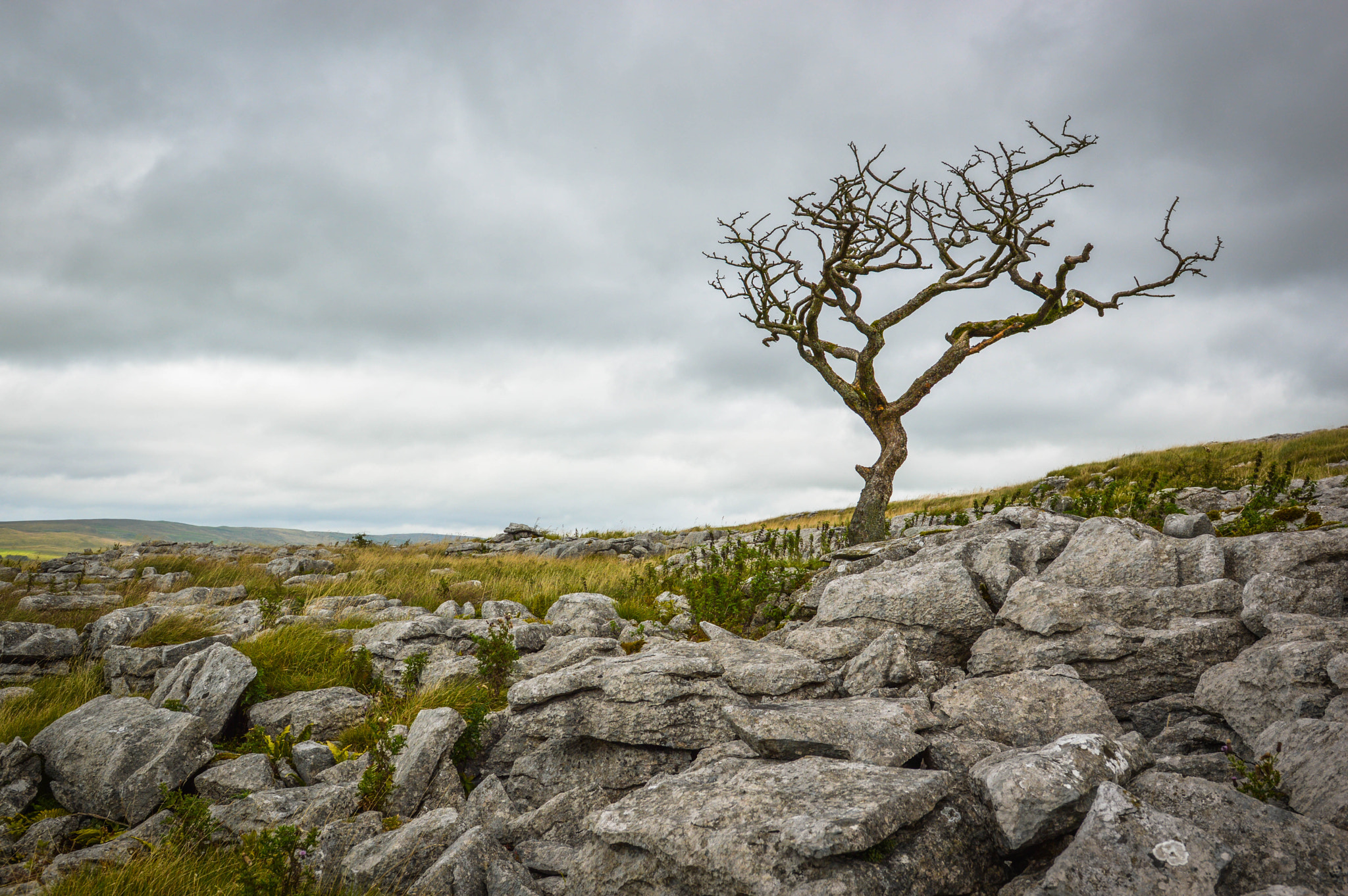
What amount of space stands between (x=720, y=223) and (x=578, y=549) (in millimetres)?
13808

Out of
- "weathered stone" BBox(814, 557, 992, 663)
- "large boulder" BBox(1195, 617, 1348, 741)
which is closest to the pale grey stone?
"weathered stone" BBox(814, 557, 992, 663)

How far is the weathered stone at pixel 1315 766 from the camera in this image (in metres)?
3.69

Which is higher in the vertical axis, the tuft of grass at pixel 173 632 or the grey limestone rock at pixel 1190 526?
the grey limestone rock at pixel 1190 526

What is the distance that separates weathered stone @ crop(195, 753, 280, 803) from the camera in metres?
6.41

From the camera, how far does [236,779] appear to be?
6516mm

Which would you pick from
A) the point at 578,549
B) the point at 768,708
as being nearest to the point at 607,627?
the point at 768,708

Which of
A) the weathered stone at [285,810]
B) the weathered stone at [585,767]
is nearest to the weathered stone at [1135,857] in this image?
the weathered stone at [585,767]

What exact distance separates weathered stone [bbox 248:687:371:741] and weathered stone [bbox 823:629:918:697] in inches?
235

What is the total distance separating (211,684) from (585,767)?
4.97 metres

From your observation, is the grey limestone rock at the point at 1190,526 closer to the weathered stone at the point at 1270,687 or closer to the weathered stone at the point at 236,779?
the weathered stone at the point at 1270,687

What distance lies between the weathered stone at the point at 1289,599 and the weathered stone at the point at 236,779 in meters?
9.81

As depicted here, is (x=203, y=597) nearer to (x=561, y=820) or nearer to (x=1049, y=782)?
(x=561, y=820)

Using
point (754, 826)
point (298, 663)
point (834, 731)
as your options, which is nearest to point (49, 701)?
point (298, 663)

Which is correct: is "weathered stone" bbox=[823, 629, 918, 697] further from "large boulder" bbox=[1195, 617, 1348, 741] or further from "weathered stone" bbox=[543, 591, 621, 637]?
"weathered stone" bbox=[543, 591, 621, 637]
